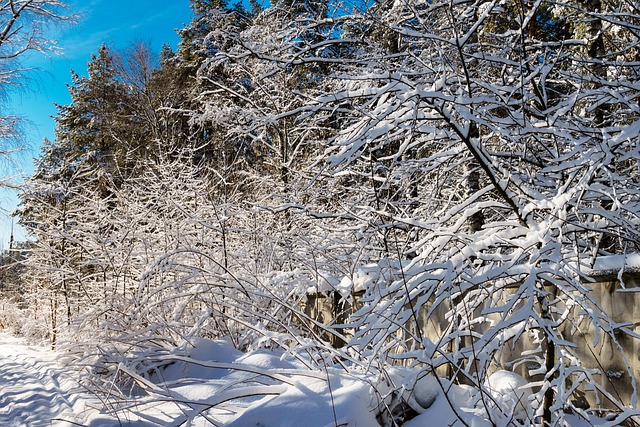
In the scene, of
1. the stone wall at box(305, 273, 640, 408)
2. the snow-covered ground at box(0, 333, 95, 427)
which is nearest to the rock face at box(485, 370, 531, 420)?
the stone wall at box(305, 273, 640, 408)

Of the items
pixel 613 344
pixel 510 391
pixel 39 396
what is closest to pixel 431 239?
pixel 510 391

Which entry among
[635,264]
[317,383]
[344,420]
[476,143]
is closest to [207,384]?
[317,383]

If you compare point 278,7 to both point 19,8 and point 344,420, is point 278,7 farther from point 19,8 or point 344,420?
point 19,8

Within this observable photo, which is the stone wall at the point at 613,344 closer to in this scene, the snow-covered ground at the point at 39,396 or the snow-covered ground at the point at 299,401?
the snow-covered ground at the point at 299,401

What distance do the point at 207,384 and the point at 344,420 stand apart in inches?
52.1

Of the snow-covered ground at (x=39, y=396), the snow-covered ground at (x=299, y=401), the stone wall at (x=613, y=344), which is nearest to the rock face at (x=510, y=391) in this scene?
the snow-covered ground at (x=299, y=401)

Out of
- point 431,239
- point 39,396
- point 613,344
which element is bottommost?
point 39,396

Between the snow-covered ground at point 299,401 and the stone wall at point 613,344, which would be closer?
the snow-covered ground at point 299,401

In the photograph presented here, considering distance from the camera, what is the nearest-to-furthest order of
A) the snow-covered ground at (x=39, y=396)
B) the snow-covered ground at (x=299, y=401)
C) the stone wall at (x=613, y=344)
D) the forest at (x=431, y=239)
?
the forest at (x=431, y=239), the snow-covered ground at (x=299, y=401), the stone wall at (x=613, y=344), the snow-covered ground at (x=39, y=396)

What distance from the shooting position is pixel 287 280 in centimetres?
520

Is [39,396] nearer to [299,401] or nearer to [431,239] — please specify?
[299,401]

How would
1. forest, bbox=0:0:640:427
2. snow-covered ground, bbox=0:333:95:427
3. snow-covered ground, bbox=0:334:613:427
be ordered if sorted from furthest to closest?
snow-covered ground, bbox=0:333:95:427 → snow-covered ground, bbox=0:334:613:427 → forest, bbox=0:0:640:427

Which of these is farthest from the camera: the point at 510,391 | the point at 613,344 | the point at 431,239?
the point at 510,391

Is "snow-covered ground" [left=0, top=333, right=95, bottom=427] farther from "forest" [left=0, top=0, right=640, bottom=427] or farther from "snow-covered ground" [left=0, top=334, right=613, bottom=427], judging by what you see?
"forest" [left=0, top=0, right=640, bottom=427]
